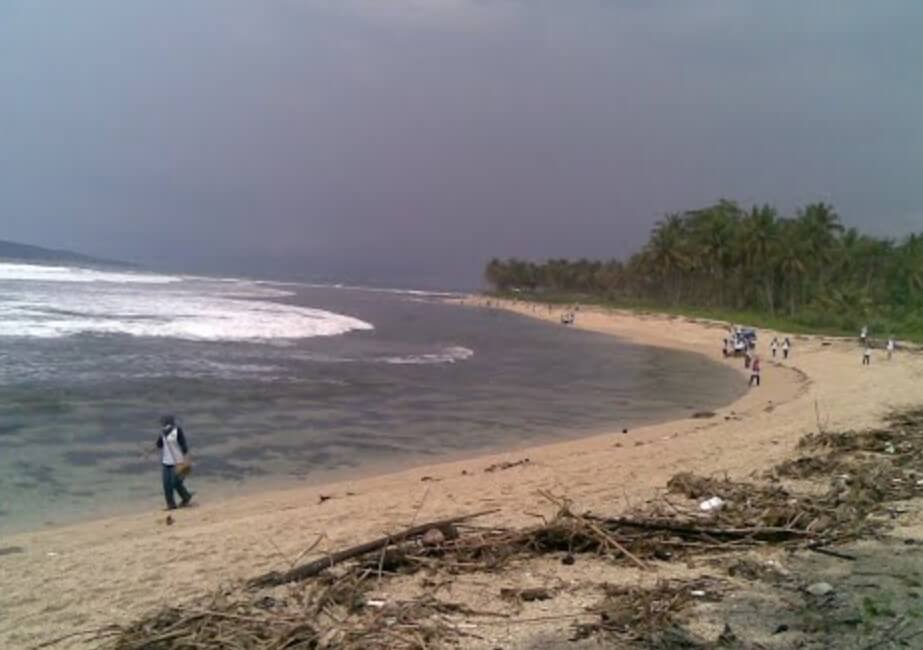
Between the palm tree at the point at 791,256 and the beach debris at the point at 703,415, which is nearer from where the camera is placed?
the beach debris at the point at 703,415

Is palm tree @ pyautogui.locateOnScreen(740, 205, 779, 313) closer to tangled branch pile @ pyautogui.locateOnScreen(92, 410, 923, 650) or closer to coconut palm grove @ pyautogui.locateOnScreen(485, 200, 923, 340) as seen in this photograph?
coconut palm grove @ pyautogui.locateOnScreen(485, 200, 923, 340)

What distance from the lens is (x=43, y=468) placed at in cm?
1219

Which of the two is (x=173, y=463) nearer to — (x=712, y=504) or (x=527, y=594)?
(x=527, y=594)

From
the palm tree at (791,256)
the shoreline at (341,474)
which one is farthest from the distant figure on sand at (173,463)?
the palm tree at (791,256)

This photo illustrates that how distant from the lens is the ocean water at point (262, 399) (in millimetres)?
12492

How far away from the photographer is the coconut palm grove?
6197 centimetres

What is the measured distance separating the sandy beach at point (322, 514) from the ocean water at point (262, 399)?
1198 mm

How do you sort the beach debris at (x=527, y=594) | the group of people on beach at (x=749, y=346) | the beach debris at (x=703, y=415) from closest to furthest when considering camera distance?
1. the beach debris at (x=527, y=594)
2. the beach debris at (x=703, y=415)
3. the group of people on beach at (x=749, y=346)

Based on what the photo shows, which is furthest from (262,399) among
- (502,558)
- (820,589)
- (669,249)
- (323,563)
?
(669,249)

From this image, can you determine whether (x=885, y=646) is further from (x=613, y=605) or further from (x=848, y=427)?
(x=848, y=427)

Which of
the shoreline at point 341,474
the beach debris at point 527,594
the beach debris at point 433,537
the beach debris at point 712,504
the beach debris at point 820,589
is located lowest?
the shoreline at point 341,474

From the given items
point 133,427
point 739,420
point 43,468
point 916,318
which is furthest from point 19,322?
point 916,318

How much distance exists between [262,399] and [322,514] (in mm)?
11119

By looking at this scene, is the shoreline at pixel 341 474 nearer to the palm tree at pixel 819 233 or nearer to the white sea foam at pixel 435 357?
the white sea foam at pixel 435 357
